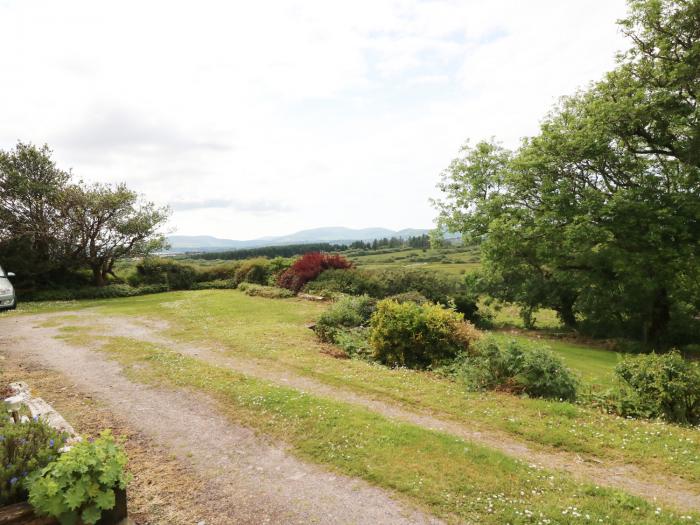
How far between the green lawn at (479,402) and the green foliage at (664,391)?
1.02 metres

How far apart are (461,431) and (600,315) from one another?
19317mm

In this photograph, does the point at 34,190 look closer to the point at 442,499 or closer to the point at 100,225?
the point at 100,225

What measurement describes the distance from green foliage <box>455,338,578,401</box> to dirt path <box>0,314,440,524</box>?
5.28 meters

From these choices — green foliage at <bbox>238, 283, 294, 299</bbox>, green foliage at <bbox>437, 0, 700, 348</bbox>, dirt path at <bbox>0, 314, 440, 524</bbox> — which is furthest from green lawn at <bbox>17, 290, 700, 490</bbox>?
green foliage at <bbox>238, 283, 294, 299</bbox>

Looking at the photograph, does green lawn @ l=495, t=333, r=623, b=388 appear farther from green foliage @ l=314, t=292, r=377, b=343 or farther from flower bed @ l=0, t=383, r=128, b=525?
flower bed @ l=0, t=383, r=128, b=525

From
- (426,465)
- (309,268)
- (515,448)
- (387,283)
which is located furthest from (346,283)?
(426,465)

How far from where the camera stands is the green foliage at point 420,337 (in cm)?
1170

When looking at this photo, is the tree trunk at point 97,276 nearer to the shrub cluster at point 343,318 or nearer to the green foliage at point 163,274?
the green foliage at point 163,274

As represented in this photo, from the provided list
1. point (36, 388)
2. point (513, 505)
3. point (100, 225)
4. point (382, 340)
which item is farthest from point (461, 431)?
point (100, 225)

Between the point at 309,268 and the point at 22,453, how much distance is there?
21.9 metres

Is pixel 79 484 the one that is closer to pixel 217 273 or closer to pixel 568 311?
pixel 568 311

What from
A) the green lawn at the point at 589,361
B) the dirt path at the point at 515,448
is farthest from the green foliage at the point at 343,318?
the green lawn at the point at 589,361

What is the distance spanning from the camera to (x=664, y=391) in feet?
27.8

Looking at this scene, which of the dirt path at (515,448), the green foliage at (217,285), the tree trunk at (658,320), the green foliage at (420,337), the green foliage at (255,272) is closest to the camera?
the dirt path at (515,448)
